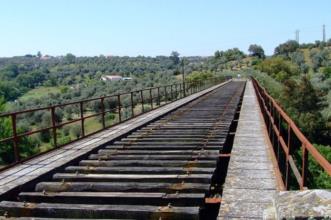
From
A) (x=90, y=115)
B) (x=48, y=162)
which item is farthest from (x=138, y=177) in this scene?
(x=90, y=115)

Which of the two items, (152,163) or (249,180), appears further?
(152,163)

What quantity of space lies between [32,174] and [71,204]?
1.80 metres

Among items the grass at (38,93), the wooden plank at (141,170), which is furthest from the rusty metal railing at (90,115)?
the grass at (38,93)

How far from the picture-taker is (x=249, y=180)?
7.04m

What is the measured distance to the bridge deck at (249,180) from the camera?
5.63 metres

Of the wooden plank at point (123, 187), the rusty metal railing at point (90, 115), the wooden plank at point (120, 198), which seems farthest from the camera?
the rusty metal railing at point (90, 115)

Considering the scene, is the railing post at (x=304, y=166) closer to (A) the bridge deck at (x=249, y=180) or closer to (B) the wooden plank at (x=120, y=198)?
(A) the bridge deck at (x=249, y=180)

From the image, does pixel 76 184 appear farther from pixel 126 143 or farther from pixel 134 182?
pixel 126 143

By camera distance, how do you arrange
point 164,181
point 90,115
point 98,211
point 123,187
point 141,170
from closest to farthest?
point 98,211 → point 123,187 → point 164,181 → point 141,170 → point 90,115

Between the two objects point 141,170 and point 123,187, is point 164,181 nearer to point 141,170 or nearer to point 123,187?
point 123,187

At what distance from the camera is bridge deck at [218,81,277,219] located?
563 centimetres

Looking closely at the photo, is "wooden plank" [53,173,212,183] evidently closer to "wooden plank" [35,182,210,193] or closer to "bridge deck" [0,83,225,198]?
"wooden plank" [35,182,210,193]

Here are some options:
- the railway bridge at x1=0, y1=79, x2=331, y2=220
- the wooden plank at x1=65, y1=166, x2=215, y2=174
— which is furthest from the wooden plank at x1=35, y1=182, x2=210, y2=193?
the wooden plank at x1=65, y1=166, x2=215, y2=174

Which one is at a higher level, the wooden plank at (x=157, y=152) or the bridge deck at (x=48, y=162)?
the bridge deck at (x=48, y=162)
